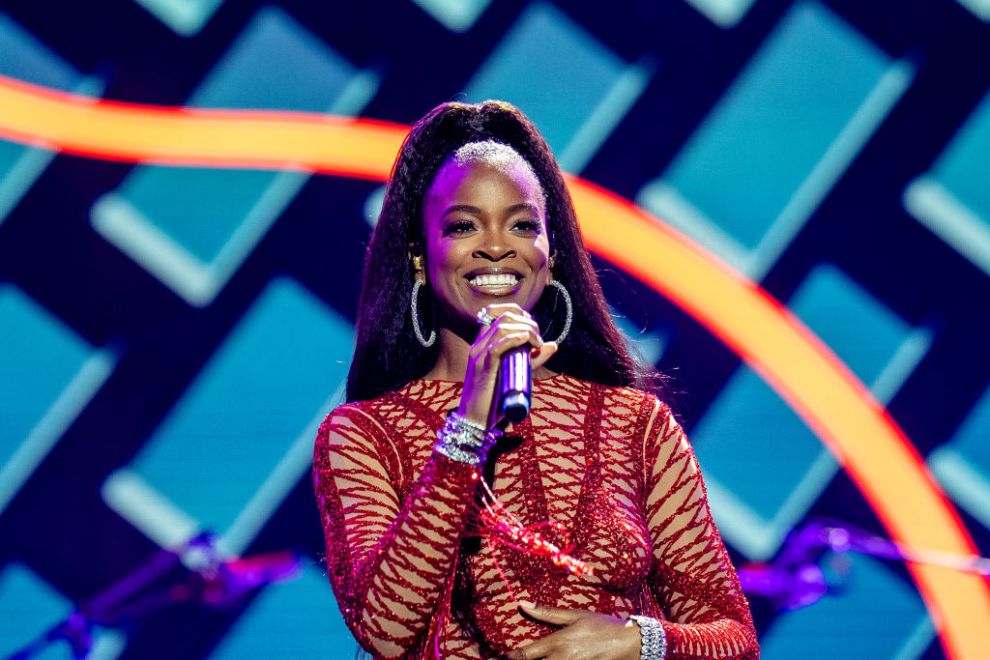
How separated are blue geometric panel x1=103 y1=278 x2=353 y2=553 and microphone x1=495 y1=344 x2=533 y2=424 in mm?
1708

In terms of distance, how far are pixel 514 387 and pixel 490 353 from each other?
0.31 ft

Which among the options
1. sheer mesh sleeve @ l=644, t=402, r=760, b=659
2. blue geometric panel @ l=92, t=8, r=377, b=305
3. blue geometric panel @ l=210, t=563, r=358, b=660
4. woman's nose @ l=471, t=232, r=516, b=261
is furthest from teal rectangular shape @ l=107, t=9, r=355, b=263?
sheer mesh sleeve @ l=644, t=402, r=760, b=659

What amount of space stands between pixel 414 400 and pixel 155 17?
1.80 meters

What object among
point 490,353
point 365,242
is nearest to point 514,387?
point 490,353

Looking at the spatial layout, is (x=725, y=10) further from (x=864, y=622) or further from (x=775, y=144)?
(x=864, y=622)

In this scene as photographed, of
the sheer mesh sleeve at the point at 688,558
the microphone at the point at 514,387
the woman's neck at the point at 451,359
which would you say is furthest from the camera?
the woman's neck at the point at 451,359

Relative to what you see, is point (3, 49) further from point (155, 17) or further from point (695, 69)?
point (695, 69)

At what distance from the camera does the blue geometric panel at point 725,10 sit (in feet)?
9.89

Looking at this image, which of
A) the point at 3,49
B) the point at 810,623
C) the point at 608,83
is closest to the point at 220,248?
the point at 3,49

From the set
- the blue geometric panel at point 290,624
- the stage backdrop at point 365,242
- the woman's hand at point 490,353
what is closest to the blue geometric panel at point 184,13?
the stage backdrop at point 365,242

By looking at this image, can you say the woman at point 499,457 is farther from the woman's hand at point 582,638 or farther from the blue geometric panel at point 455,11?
the blue geometric panel at point 455,11

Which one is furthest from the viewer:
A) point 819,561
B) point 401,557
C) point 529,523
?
point 819,561

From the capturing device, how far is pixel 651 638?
1.41m

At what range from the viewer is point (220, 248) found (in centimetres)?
303
